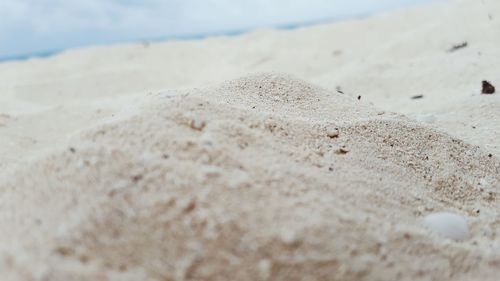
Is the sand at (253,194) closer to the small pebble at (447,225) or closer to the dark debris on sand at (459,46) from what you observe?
the small pebble at (447,225)

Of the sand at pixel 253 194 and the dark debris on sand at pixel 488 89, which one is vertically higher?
the dark debris on sand at pixel 488 89

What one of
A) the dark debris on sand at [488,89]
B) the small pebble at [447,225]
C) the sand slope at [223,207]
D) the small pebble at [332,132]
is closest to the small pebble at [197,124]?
the sand slope at [223,207]

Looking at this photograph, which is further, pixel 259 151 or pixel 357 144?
pixel 357 144

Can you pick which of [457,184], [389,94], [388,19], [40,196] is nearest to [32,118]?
[40,196]

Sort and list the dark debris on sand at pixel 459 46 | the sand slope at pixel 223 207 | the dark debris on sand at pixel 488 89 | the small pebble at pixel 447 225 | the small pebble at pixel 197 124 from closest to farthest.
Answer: the sand slope at pixel 223 207 → the small pebble at pixel 447 225 → the small pebble at pixel 197 124 → the dark debris on sand at pixel 488 89 → the dark debris on sand at pixel 459 46

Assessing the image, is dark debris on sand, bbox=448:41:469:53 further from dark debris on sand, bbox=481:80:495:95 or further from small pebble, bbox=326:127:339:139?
small pebble, bbox=326:127:339:139

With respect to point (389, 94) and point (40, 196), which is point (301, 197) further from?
point (389, 94)
